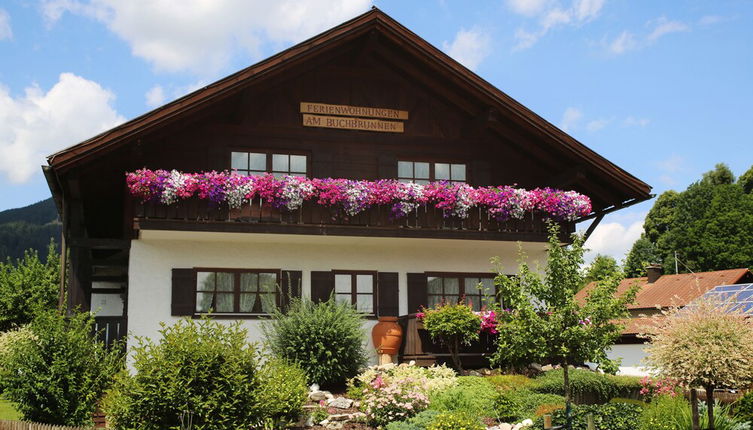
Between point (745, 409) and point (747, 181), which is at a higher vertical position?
point (747, 181)

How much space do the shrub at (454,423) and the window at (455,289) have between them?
7.26 m

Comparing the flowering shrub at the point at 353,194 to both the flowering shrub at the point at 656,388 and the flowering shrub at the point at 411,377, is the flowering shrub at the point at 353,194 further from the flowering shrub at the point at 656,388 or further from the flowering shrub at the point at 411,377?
the flowering shrub at the point at 656,388

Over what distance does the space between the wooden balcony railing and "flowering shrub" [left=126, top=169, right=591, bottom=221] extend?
0.15 m

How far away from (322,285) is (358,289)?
0.83m

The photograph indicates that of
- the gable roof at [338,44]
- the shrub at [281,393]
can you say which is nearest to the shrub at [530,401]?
the shrub at [281,393]

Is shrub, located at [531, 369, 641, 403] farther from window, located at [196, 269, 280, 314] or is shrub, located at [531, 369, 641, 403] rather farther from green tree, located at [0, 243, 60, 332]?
green tree, located at [0, 243, 60, 332]

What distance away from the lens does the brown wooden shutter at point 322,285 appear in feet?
59.3

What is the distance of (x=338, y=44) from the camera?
18.5 meters

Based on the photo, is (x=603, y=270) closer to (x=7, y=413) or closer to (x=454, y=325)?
(x=454, y=325)

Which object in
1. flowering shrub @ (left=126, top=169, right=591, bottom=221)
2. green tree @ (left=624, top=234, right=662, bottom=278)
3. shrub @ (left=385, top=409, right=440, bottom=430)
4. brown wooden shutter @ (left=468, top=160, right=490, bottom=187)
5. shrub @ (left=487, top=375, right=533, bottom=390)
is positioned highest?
green tree @ (left=624, top=234, right=662, bottom=278)

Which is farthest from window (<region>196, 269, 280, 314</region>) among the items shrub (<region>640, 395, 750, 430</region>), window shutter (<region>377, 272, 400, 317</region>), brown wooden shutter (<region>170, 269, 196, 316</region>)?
shrub (<region>640, 395, 750, 430</region>)

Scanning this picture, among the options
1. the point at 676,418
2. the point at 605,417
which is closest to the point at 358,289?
the point at 605,417

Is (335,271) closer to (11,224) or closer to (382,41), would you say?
(382,41)

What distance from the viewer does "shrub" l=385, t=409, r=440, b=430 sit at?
1216 centimetres
